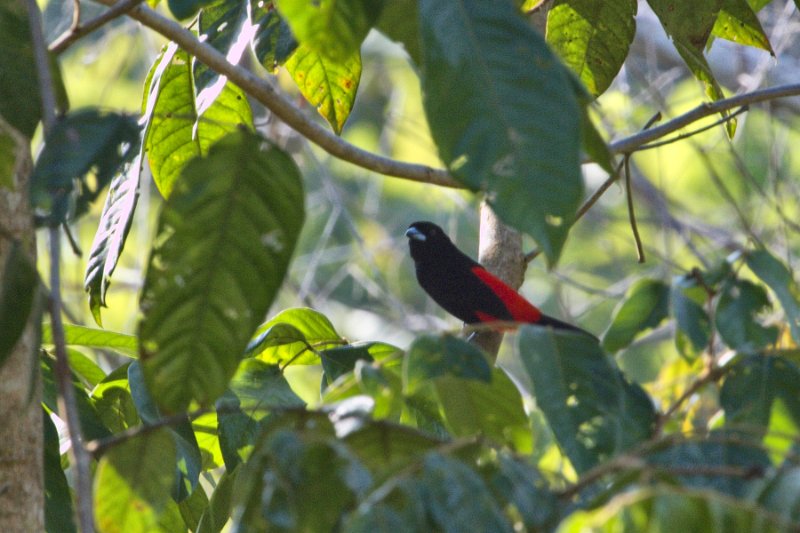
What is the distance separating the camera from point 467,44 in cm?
156

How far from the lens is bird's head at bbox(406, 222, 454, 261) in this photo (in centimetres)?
543

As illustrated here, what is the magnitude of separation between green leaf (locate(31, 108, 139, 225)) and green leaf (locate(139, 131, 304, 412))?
11 cm

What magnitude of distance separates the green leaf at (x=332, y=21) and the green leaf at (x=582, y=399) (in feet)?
1.75

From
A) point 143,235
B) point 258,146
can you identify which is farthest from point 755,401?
point 143,235

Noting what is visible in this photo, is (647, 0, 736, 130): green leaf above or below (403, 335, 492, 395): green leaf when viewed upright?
above

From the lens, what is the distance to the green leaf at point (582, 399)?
160 centimetres

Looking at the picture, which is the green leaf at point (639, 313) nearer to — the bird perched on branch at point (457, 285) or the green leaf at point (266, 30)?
the green leaf at point (266, 30)

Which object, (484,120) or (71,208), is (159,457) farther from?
(484,120)

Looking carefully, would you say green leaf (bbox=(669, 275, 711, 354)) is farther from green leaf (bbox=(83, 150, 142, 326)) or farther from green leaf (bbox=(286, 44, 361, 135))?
green leaf (bbox=(83, 150, 142, 326))

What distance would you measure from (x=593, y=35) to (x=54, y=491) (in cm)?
171

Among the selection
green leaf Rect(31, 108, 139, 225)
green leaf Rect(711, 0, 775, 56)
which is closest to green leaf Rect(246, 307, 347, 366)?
green leaf Rect(31, 108, 139, 225)

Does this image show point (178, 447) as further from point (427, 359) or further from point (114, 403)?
point (427, 359)

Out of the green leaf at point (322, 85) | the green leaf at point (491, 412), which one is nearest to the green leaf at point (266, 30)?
the green leaf at point (322, 85)

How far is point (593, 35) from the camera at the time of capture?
104 inches
